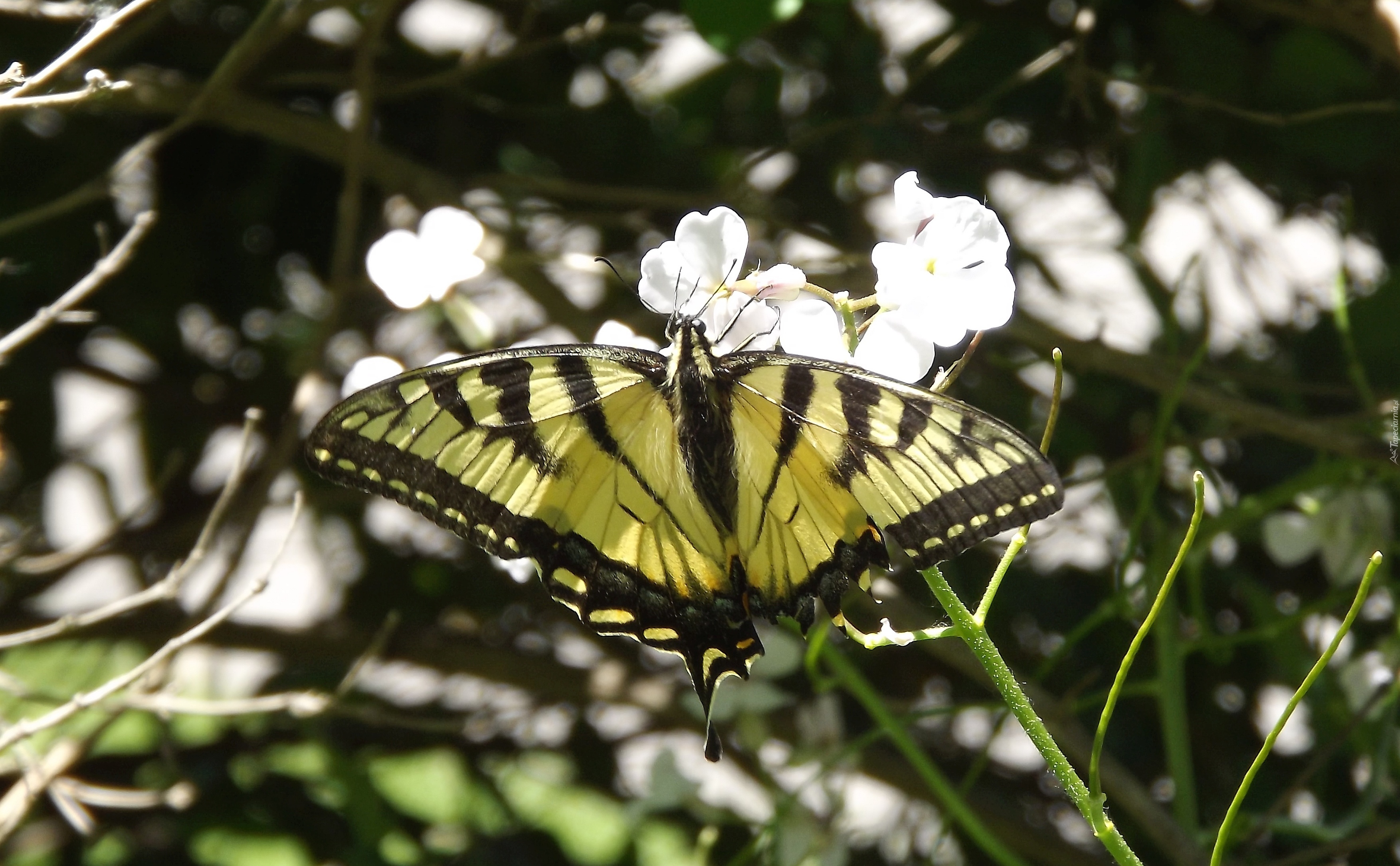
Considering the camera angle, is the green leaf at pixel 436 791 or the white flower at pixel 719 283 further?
the green leaf at pixel 436 791

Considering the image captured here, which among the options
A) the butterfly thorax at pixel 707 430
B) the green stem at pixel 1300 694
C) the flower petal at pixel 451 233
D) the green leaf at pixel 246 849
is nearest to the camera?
the green stem at pixel 1300 694

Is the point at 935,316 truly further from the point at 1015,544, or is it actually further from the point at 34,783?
the point at 34,783

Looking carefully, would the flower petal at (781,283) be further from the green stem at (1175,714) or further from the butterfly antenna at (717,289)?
the green stem at (1175,714)

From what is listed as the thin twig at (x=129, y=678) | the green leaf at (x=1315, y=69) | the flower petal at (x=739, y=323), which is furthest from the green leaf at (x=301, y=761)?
the green leaf at (x=1315, y=69)

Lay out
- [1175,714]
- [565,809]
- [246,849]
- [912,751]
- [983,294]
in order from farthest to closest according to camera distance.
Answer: [565,809]
[246,849]
[1175,714]
[912,751]
[983,294]

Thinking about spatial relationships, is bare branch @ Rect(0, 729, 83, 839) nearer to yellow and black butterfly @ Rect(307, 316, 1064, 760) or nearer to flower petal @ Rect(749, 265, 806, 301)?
yellow and black butterfly @ Rect(307, 316, 1064, 760)

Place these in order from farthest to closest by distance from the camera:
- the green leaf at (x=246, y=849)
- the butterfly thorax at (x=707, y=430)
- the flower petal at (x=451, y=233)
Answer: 1. the green leaf at (x=246, y=849)
2. the flower petal at (x=451, y=233)
3. the butterfly thorax at (x=707, y=430)

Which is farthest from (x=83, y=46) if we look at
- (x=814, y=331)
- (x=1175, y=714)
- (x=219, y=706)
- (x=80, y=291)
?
(x=1175, y=714)

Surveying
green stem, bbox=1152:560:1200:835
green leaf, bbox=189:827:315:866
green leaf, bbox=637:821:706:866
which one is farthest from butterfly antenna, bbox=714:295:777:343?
green leaf, bbox=189:827:315:866
